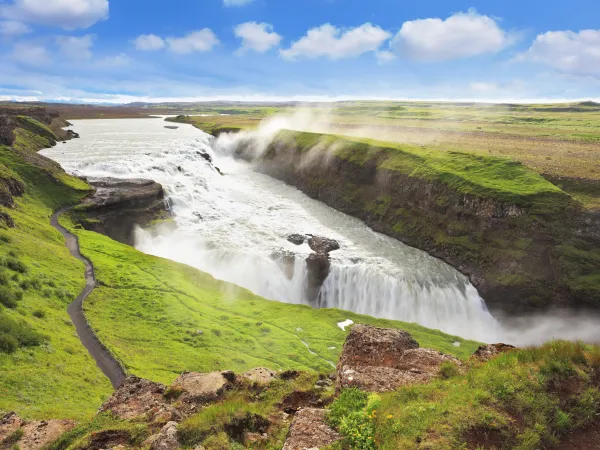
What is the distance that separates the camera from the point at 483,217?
4834 cm

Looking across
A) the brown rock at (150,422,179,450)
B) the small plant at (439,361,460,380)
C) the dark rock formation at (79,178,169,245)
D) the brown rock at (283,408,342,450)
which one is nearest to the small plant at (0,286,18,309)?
the brown rock at (150,422,179,450)

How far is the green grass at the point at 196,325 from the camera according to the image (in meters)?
27.3

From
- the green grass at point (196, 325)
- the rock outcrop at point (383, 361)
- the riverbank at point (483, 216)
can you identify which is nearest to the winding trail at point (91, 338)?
the green grass at point (196, 325)

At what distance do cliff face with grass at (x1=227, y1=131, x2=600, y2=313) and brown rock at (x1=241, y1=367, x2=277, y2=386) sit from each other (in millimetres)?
35264

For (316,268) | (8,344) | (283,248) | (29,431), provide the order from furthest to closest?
1. (283,248)
2. (316,268)
3. (8,344)
4. (29,431)

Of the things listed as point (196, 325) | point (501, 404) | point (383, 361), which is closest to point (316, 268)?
point (196, 325)

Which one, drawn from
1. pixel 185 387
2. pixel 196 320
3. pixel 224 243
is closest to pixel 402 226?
pixel 224 243

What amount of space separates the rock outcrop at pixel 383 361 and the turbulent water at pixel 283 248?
85.9 ft

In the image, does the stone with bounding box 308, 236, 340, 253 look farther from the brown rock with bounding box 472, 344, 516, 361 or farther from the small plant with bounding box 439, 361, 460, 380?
the small plant with bounding box 439, 361, 460, 380

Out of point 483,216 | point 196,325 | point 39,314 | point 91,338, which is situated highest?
point 483,216

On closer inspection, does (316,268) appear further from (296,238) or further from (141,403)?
(141,403)

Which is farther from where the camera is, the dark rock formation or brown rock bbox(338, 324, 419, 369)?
the dark rock formation

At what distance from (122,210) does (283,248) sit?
89.6ft

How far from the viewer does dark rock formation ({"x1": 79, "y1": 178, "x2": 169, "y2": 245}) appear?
5422cm
